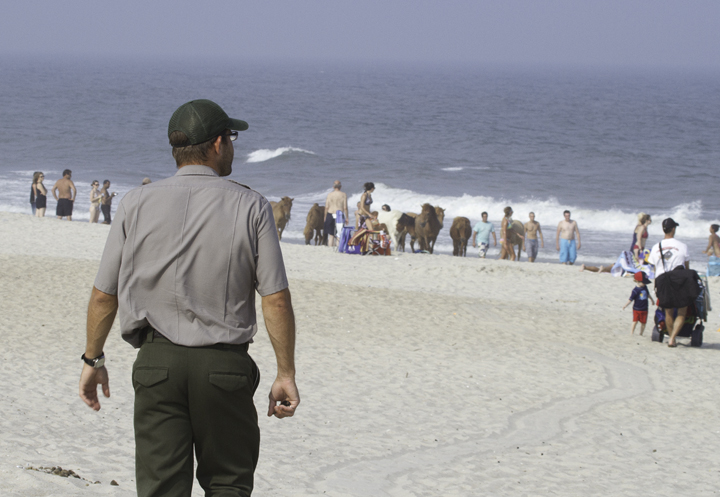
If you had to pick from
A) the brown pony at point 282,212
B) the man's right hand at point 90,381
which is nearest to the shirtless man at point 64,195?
the brown pony at point 282,212

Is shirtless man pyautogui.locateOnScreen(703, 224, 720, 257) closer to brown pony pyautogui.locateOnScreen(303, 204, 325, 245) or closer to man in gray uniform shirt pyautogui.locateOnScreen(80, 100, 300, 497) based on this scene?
brown pony pyautogui.locateOnScreen(303, 204, 325, 245)

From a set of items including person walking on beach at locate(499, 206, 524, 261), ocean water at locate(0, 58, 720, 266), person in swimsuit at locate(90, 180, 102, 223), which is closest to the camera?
person walking on beach at locate(499, 206, 524, 261)

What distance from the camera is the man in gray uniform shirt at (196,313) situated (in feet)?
8.73

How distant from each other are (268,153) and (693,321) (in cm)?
4293

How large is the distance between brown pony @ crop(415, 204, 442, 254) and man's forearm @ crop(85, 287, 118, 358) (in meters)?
17.4

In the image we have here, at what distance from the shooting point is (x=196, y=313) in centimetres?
267

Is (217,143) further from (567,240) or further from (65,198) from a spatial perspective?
(65,198)

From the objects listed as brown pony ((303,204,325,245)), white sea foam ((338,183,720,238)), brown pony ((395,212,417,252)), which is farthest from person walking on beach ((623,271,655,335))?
white sea foam ((338,183,720,238))

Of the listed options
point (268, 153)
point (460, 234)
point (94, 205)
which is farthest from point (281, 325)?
point (268, 153)

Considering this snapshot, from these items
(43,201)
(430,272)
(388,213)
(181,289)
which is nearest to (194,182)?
(181,289)

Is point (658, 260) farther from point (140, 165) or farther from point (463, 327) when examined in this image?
point (140, 165)

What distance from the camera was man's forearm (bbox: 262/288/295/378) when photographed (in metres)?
2.75

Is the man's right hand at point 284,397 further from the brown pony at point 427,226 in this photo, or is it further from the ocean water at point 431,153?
the ocean water at point 431,153

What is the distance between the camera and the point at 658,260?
9.88 metres
